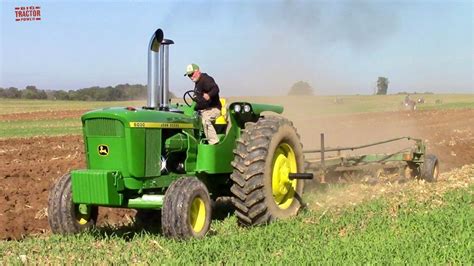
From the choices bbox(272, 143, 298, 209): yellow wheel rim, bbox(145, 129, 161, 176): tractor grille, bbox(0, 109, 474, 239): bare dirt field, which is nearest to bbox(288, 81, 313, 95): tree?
bbox(0, 109, 474, 239): bare dirt field

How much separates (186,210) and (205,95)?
1770 mm

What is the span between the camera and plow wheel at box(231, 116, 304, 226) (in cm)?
689

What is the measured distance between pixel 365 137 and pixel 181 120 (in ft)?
47.6

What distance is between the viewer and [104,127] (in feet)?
20.7

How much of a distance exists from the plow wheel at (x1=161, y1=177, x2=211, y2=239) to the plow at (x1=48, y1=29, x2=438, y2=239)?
0.01m

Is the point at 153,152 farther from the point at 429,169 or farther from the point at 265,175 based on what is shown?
the point at 429,169

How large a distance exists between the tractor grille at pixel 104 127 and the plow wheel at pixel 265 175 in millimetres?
1493

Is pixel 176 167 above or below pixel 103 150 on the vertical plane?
below

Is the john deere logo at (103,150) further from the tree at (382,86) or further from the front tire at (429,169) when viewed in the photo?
the tree at (382,86)

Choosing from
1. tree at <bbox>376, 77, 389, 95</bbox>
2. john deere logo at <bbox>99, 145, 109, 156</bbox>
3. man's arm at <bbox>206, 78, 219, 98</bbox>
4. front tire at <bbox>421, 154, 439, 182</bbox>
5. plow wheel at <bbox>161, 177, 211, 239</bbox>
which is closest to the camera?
plow wheel at <bbox>161, 177, 211, 239</bbox>

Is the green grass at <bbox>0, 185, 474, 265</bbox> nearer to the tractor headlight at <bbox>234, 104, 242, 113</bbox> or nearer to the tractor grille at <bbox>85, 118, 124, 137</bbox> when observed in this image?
the tractor grille at <bbox>85, 118, 124, 137</bbox>

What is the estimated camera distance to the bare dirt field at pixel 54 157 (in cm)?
850

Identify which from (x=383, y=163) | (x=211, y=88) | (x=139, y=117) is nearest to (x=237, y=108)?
(x=211, y=88)

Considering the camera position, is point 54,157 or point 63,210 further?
point 54,157
